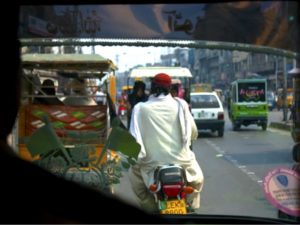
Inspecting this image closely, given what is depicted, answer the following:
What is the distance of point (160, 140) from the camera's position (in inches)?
177

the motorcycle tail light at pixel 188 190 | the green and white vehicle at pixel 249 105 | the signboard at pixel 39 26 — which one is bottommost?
the green and white vehicle at pixel 249 105

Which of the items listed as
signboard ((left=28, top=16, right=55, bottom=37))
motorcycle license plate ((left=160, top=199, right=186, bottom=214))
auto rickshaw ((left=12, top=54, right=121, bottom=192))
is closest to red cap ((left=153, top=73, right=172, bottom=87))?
auto rickshaw ((left=12, top=54, right=121, bottom=192))

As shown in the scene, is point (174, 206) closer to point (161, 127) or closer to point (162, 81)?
point (161, 127)

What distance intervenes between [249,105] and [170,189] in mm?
18124

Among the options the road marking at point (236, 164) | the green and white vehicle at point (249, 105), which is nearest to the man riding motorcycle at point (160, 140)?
the road marking at point (236, 164)

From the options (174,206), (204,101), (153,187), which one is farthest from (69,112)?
(204,101)

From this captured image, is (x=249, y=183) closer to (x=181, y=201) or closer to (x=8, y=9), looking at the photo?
(x=181, y=201)

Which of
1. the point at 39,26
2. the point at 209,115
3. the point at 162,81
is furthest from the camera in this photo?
the point at 209,115

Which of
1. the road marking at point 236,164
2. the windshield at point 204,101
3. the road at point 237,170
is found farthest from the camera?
the windshield at point 204,101

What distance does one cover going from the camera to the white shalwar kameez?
445 cm

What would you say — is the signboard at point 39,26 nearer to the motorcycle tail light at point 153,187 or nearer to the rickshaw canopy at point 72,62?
the motorcycle tail light at point 153,187

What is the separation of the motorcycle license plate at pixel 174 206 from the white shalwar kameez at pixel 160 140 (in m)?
0.21

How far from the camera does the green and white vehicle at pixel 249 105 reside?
21.7 m

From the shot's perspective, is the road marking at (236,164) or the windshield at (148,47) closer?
the windshield at (148,47)
